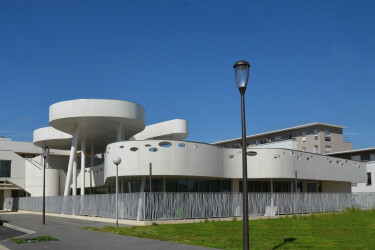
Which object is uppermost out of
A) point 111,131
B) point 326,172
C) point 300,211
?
point 111,131

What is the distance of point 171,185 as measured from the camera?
31.4 meters

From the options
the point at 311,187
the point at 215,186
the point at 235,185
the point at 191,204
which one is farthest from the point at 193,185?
the point at 311,187

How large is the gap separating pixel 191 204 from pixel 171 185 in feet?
17.7

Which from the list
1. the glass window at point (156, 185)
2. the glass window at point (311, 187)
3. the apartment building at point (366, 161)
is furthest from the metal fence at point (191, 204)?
the apartment building at point (366, 161)

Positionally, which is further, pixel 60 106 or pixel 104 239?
pixel 60 106

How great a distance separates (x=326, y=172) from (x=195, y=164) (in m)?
→ 14.9

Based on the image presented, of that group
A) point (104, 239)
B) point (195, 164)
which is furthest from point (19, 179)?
point (104, 239)

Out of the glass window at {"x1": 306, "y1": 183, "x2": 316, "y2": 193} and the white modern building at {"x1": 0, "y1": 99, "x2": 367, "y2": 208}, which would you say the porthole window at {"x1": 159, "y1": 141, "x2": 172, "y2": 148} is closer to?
the white modern building at {"x1": 0, "y1": 99, "x2": 367, "y2": 208}

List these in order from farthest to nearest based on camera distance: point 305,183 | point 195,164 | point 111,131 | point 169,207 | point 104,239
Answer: point 305,183 < point 111,131 < point 195,164 < point 169,207 < point 104,239

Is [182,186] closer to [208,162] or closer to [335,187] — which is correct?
[208,162]

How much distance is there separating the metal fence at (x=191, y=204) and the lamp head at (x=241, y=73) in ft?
49.1

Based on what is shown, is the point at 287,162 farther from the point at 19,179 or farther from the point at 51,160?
the point at 19,179

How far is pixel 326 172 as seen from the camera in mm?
38969

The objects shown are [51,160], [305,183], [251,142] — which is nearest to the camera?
[305,183]
